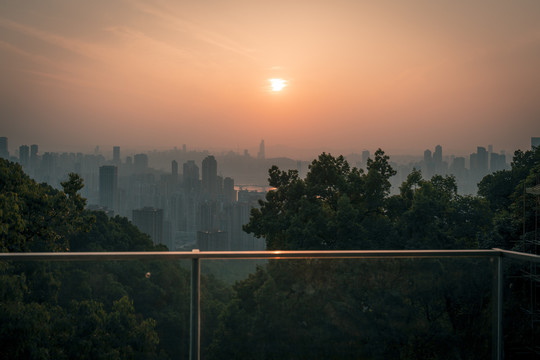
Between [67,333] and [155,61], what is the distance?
176 ft

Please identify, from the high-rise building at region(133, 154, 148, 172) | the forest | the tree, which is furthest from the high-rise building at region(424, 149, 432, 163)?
the forest

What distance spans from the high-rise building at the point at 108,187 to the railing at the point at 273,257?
42.6 m

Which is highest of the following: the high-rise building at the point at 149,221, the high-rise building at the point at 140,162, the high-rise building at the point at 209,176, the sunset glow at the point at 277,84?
the sunset glow at the point at 277,84

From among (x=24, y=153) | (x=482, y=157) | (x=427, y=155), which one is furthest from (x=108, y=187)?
(x=482, y=157)

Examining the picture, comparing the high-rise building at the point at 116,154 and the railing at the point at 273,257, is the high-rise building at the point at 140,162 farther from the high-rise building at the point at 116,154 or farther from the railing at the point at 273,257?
the railing at the point at 273,257

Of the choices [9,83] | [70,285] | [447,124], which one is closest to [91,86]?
[9,83]

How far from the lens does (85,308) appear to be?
2182 mm

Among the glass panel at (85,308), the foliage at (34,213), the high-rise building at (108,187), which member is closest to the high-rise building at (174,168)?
the high-rise building at (108,187)

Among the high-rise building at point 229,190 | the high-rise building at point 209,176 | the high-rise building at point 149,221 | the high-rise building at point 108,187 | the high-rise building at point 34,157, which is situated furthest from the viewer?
the high-rise building at point 209,176

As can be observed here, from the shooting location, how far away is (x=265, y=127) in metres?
59.0

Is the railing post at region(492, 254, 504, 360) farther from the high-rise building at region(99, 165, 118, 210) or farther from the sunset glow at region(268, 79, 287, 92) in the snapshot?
the sunset glow at region(268, 79, 287, 92)

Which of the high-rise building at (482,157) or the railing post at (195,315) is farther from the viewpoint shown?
the high-rise building at (482,157)

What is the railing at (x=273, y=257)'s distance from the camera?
2.15 metres

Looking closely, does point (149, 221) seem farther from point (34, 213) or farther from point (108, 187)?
point (34, 213)
